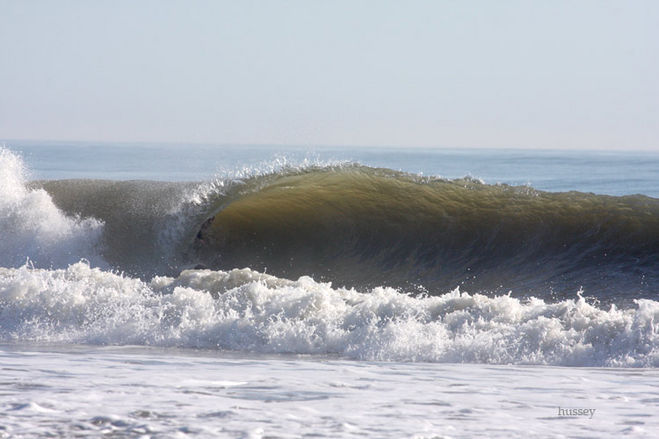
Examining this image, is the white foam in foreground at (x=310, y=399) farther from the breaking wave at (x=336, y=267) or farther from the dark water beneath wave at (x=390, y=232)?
the dark water beneath wave at (x=390, y=232)

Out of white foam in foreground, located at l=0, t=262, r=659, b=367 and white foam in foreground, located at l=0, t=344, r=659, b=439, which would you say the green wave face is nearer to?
white foam in foreground, located at l=0, t=262, r=659, b=367

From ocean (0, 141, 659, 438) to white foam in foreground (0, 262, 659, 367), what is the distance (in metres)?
0.02

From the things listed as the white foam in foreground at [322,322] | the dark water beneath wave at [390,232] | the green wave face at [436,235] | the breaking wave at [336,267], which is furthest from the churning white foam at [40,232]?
the white foam in foreground at [322,322]

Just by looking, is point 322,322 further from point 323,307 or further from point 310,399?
point 310,399

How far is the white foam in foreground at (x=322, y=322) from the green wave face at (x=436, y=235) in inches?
100

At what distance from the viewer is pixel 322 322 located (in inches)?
263

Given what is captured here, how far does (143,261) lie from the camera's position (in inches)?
460

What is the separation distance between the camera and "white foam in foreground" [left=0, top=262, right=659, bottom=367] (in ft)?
19.8

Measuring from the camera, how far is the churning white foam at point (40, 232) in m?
12.0

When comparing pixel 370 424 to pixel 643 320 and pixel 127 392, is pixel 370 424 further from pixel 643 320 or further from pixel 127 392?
pixel 643 320

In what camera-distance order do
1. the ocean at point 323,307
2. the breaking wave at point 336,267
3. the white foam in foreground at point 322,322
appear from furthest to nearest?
the breaking wave at point 336,267 < the white foam in foreground at point 322,322 < the ocean at point 323,307

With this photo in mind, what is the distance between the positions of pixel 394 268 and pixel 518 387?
223 inches

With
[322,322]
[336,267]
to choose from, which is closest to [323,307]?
[322,322]

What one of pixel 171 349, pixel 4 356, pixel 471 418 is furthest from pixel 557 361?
pixel 4 356
